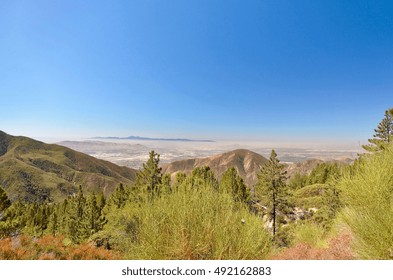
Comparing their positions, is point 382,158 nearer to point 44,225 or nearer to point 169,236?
point 169,236

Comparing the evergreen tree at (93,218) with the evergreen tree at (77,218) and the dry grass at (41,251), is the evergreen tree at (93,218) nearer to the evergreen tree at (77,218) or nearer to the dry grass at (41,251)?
the evergreen tree at (77,218)

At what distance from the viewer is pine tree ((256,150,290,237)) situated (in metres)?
23.9

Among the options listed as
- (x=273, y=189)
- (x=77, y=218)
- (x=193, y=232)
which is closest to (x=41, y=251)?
(x=193, y=232)

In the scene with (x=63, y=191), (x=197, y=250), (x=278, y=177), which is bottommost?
(x=63, y=191)

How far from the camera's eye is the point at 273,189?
79.5 ft

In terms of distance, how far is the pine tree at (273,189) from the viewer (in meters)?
23.9

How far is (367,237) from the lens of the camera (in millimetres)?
3580

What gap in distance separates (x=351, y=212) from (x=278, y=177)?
21309 mm

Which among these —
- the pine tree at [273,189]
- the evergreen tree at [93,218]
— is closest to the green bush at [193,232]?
the pine tree at [273,189]

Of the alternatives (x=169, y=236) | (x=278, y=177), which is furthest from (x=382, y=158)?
(x=278, y=177)

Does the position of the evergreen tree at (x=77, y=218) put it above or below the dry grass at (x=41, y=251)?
below

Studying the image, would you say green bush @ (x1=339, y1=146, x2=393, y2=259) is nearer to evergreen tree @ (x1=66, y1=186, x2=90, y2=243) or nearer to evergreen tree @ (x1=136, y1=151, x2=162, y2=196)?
evergreen tree @ (x1=136, y1=151, x2=162, y2=196)

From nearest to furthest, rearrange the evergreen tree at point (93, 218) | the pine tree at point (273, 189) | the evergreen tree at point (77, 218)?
the pine tree at point (273, 189)
the evergreen tree at point (93, 218)
the evergreen tree at point (77, 218)
